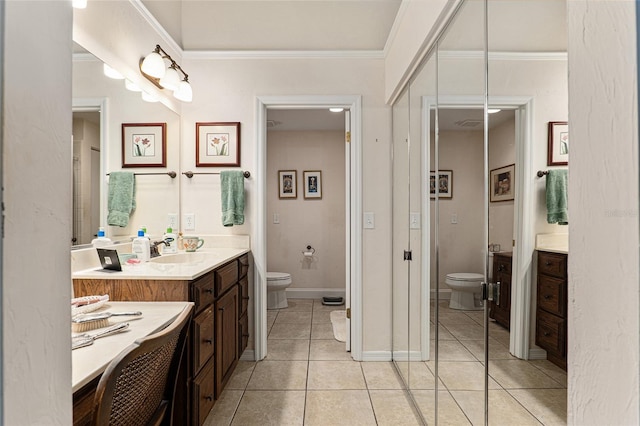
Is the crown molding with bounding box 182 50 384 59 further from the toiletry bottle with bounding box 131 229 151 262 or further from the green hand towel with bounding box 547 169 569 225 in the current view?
the green hand towel with bounding box 547 169 569 225

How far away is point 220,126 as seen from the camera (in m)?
2.72

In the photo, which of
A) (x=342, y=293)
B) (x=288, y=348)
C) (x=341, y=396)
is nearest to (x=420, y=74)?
(x=341, y=396)

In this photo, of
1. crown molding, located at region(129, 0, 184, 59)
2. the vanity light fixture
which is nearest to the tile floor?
the vanity light fixture

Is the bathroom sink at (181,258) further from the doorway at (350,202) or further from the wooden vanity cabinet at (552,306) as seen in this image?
the wooden vanity cabinet at (552,306)

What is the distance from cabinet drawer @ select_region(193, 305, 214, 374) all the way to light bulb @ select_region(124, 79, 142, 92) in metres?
1.41

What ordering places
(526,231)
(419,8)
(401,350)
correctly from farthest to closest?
1. (401,350)
2. (419,8)
3. (526,231)

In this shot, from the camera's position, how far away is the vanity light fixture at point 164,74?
2.18m

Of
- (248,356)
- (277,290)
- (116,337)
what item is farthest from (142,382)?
(277,290)

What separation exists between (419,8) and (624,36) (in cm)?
156

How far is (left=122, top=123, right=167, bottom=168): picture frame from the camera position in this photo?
2139 mm

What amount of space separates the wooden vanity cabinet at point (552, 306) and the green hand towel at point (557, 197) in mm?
88

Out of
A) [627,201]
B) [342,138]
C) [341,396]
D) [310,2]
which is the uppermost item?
[310,2]

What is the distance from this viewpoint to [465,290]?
1483 millimetres

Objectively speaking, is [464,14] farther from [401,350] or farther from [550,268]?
[401,350]
